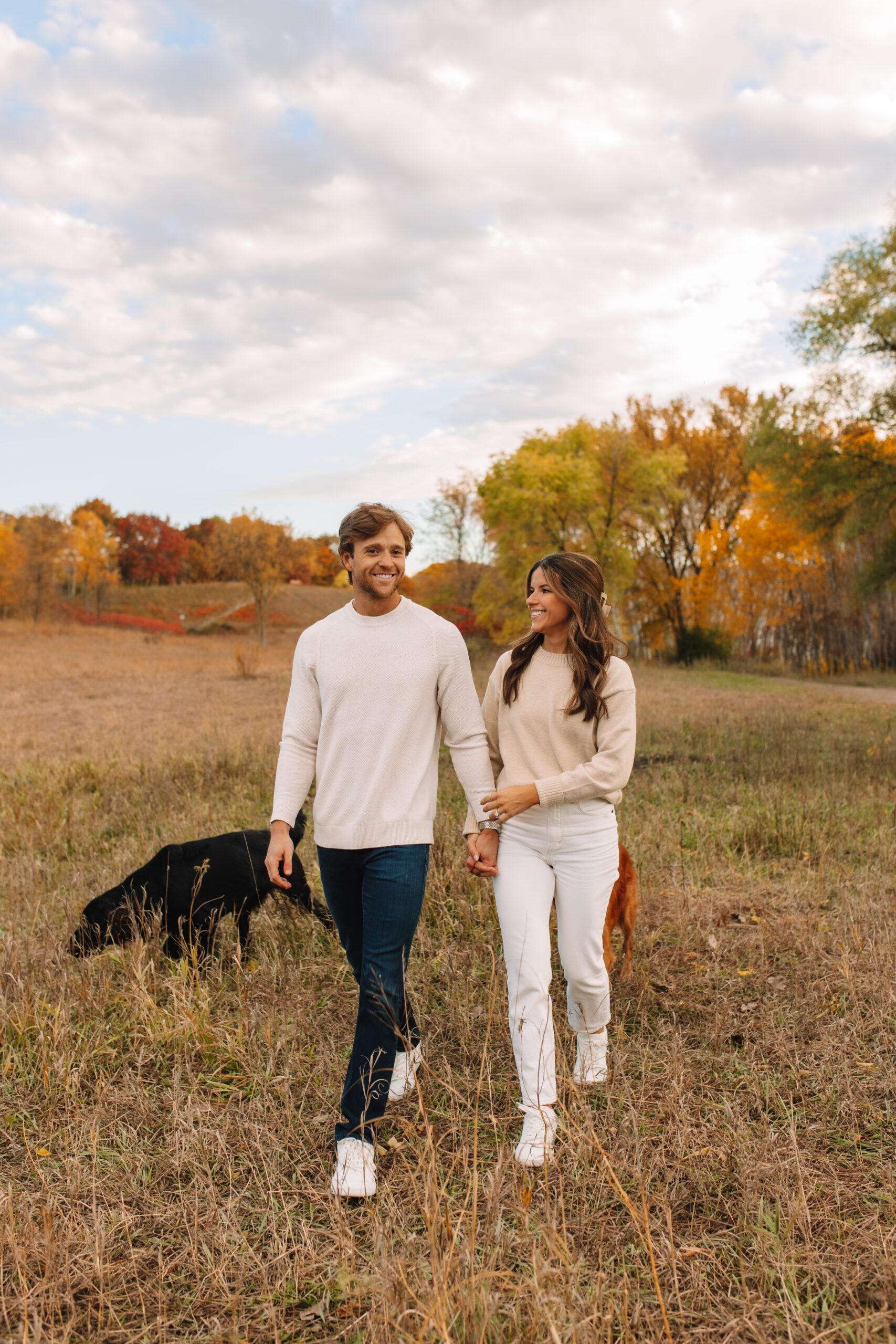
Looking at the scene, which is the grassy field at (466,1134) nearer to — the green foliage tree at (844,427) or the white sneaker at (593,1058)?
the white sneaker at (593,1058)

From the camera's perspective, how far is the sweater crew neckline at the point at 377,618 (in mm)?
2926

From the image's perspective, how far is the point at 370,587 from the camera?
286 centimetres

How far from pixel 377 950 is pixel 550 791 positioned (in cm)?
81

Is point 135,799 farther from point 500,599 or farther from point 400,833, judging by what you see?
point 500,599

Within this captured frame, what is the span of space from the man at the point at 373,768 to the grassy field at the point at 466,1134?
0.34 metres

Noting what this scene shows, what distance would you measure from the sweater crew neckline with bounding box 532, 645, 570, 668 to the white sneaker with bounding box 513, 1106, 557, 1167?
1.51 meters

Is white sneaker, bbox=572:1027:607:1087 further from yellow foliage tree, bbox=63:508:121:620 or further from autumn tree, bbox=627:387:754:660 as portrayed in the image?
yellow foliage tree, bbox=63:508:121:620

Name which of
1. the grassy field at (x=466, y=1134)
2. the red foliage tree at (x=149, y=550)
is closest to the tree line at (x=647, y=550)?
the grassy field at (x=466, y=1134)

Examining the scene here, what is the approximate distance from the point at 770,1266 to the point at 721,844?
14.2ft

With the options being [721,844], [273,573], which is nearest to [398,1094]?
[721,844]

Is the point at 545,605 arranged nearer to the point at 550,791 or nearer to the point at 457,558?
the point at 550,791

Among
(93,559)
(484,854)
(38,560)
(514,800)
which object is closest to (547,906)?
(484,854)

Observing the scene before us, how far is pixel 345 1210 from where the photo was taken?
2617 mm

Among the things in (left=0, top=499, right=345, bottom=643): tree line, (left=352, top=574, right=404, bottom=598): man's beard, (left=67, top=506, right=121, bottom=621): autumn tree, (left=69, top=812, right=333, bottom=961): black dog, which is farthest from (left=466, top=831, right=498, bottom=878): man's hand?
(left=67, top=506, right=121, bottom=621): autumn tree
